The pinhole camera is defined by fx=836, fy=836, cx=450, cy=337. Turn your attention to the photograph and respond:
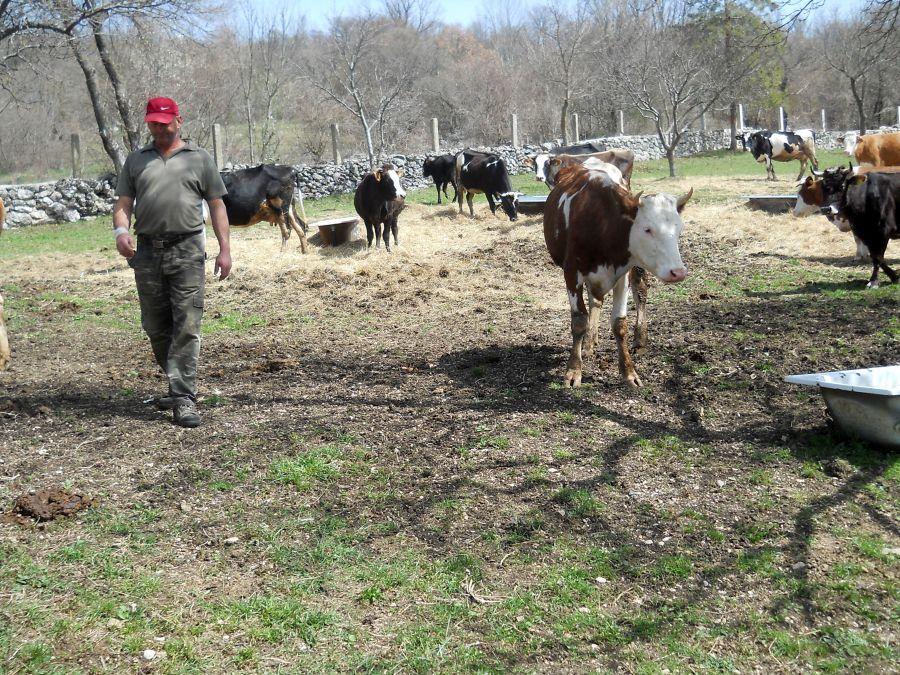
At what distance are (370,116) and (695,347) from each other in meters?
27.7

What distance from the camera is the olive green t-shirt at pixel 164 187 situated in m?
5.41

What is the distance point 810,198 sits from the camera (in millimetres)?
12039

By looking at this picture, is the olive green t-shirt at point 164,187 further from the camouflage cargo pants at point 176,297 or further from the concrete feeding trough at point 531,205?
the concrete feeding trough at point 531,205

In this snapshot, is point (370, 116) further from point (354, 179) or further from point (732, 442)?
point (732, 442)

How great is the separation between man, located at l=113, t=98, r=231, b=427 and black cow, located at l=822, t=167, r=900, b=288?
7144 mm

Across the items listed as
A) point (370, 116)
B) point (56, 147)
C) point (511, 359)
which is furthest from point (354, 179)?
point (511, 359)

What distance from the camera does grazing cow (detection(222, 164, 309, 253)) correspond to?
14.0 m

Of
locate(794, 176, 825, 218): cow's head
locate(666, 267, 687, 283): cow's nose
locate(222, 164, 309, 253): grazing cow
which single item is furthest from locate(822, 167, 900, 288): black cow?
locate(222, 164, 309, 253): grazing cow

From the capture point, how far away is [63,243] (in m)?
16.8

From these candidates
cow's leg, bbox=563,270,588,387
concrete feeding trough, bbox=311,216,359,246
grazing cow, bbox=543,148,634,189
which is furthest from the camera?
grazing cow, bbox=543,148,634,189

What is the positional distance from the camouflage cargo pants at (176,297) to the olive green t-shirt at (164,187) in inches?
4.8

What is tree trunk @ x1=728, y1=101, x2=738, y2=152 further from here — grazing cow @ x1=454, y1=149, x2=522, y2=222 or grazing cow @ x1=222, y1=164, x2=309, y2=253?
grazing cow @ x1=222, y1=164, x2=309, y2=253

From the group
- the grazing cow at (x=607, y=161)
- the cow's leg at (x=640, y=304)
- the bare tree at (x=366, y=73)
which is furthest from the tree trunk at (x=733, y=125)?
the cow's leg at (x=640, y=304)

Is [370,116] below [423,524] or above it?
above
